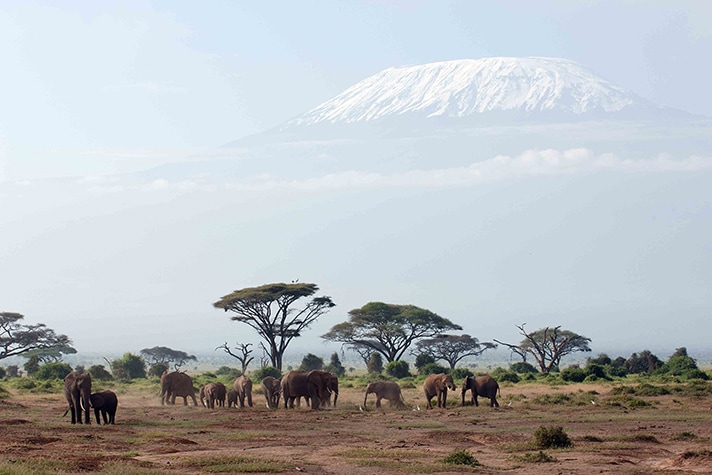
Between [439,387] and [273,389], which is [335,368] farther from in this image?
[439,387]

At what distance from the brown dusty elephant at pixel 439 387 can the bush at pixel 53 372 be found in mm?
30196

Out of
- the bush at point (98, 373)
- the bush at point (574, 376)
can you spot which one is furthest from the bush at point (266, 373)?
the bush at point (574, 376)

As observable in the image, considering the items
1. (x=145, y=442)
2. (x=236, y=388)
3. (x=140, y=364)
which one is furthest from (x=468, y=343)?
(x=145, y=442)

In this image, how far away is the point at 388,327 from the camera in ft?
277

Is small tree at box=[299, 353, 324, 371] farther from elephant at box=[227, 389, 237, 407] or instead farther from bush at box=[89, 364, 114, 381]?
elephant at box=[227, 389, 237, 407]

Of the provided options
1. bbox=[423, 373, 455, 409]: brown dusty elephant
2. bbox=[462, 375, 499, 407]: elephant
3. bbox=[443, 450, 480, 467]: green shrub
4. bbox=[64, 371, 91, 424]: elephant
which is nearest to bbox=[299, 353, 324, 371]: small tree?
bbox=[423, 373, 455, 409]: brown dusty elephant

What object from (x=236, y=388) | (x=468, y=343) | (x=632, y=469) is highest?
(x=468, y=343)

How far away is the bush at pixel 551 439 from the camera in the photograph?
2564 centimetres

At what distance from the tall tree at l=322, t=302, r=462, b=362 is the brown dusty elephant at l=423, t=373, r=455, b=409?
1633 inches

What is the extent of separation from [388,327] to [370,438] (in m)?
55.1

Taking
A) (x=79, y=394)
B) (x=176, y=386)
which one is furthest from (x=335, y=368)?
(x=79, y=394)

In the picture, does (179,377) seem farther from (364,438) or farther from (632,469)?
(632,469)

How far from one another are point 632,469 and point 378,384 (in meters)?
21.1

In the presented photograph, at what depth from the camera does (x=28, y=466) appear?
20062 mm
